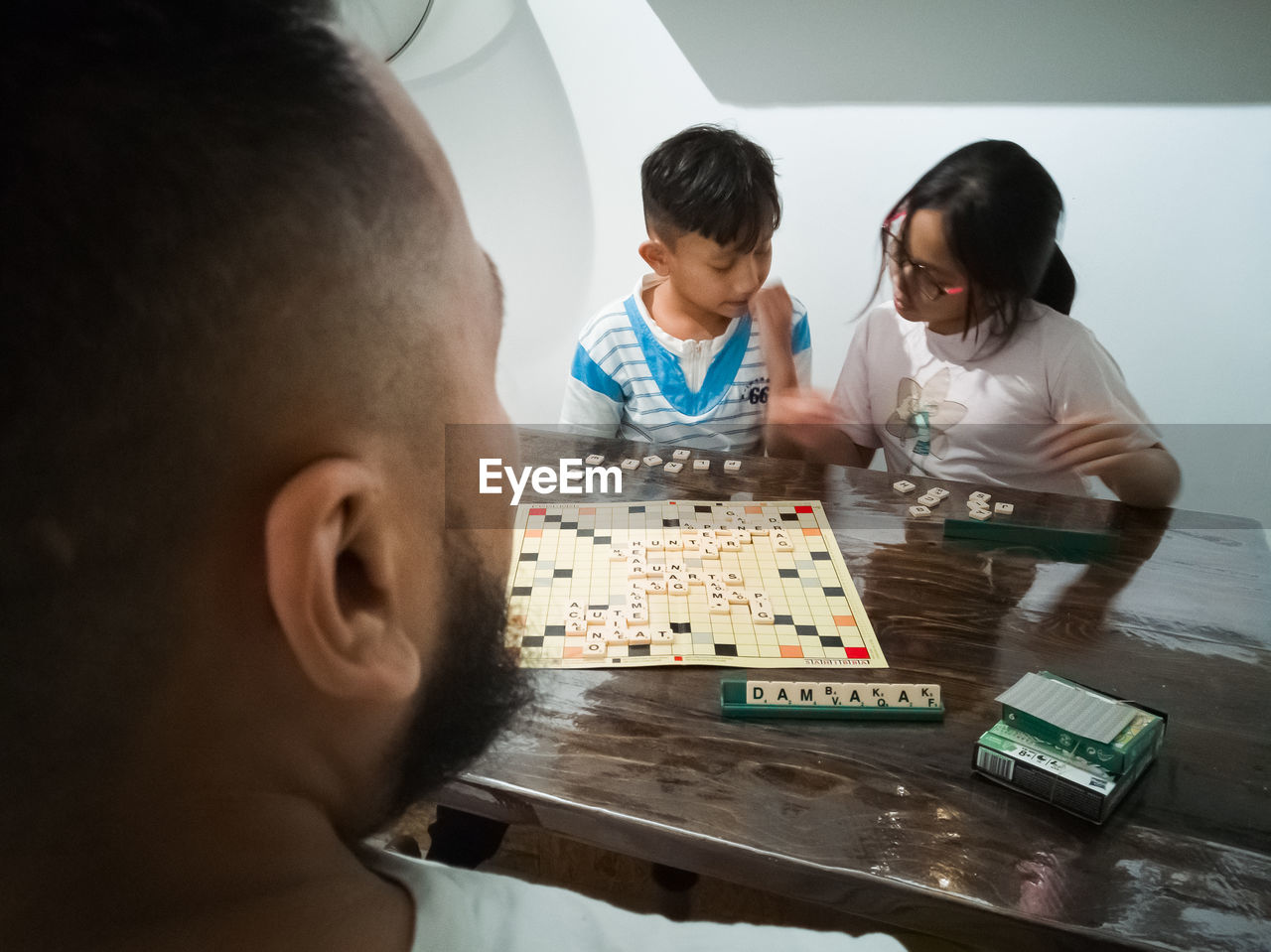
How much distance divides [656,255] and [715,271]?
157mm

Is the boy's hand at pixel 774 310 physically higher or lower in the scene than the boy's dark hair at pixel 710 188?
lower

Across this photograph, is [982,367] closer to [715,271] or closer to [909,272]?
[909,272]

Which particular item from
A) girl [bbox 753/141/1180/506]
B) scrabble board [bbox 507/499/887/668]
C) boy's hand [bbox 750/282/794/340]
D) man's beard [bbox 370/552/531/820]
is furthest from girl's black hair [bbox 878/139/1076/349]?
man's beard [bbox 370/552/531/820]

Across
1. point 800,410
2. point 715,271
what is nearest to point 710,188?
point 715,271

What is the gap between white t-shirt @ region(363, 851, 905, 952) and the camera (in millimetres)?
371

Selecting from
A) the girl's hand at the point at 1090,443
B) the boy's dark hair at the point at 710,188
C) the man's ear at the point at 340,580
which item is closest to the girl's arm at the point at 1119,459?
the girl's hand at the point at 1090,443

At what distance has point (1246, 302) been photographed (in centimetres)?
119

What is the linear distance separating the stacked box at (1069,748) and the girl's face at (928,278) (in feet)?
2.48

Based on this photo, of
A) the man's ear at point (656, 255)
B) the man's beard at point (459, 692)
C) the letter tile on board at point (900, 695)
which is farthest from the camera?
the man's ear at point (656, 255)

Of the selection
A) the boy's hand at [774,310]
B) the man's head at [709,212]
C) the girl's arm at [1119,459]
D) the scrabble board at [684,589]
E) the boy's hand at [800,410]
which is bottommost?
the scrabble board at [684,589]

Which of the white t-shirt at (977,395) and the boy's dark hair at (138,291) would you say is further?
the white t-shirt at (977,395)

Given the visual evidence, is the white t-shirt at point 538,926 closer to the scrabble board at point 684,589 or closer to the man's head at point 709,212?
the scrabble board at point 684,589

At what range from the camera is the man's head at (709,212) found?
117 centimetres

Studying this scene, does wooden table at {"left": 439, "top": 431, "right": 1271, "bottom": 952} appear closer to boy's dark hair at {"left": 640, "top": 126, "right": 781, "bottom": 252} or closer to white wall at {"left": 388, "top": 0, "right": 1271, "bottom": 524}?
white wall at {"left": 388, "top": 0, "right": 1271, "bottom": 524}
